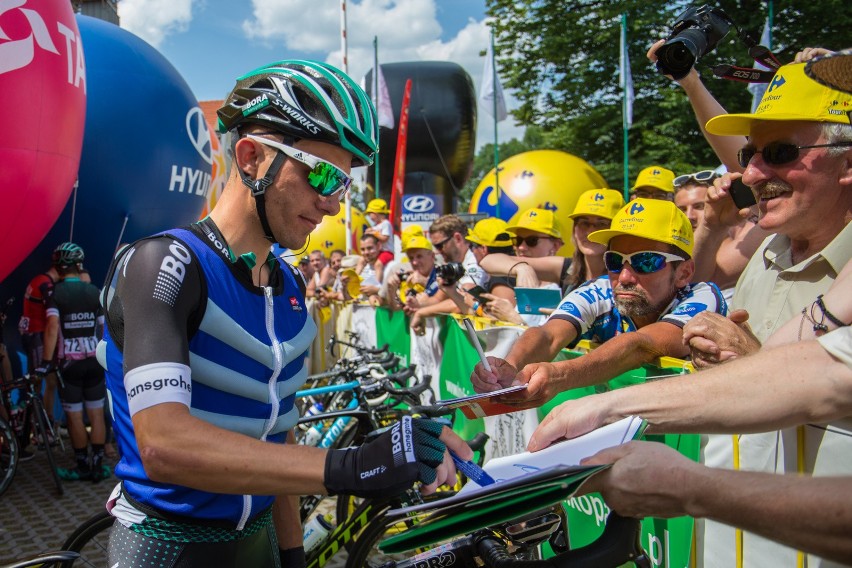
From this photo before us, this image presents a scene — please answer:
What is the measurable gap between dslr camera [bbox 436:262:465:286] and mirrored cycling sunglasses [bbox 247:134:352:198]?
3.62m

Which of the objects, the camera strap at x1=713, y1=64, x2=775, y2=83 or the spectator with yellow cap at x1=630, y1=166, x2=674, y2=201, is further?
the spectator with yellow cap at x1=630, y1=166, x2=674, y2=201

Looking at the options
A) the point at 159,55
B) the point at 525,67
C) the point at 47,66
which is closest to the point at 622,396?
the point at 47,66

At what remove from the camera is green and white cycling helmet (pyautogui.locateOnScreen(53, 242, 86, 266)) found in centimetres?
720

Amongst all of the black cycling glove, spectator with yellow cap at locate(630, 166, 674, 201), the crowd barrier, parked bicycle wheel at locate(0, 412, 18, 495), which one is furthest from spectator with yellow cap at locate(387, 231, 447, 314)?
the black cycling glove

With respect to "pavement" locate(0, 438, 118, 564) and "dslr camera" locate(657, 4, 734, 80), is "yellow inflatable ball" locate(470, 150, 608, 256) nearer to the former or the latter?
"pavement" locate(0, 438, 118, 564)

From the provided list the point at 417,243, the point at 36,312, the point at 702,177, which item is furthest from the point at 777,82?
the point at 36,312

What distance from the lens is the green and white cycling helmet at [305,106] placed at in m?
1.76

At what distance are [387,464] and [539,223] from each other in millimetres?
4684

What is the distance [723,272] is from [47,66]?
5153mm

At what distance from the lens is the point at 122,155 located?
8.09 metres

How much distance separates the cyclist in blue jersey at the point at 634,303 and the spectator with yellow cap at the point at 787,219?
18.8 inches

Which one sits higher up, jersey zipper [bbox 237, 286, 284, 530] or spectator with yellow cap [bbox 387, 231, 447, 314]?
jersey zipper [bbox 237, 286, 284, 530]

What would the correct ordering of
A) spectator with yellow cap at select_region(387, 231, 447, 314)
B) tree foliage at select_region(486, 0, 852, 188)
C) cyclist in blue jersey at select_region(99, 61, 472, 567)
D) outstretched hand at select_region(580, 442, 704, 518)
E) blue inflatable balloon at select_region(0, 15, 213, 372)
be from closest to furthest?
outstretched hand at select_region(580, 442, 704, 518), cyclist in blue jersey at select_region(99, 61, 472, 567), spectator with yellow cap at select_region(387, 231, 447, 314), blue inflatable balloon at select_region(0, 15, 213, 372), tree foliage at select_region(486, 0, 852, 188)

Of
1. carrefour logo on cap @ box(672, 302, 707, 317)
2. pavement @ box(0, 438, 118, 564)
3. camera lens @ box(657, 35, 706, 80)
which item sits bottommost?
pavement @ box(0, 438, 118, 564)
